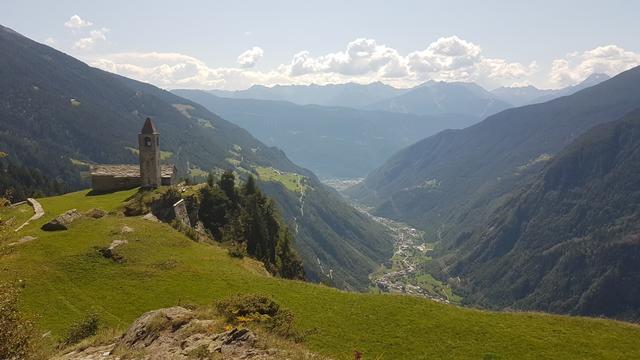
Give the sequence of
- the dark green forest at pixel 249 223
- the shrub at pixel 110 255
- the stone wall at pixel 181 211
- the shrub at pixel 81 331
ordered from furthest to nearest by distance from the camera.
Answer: the dark green forest at pixel 249 223, the stone wall at pixel 181 211, the shrub at pixel 110 255, the shrub at pixel 81 331

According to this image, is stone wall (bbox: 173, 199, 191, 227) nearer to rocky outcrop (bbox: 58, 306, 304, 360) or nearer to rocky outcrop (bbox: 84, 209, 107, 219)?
rocky outcrop (bbox: 84, 209, 107, 219)

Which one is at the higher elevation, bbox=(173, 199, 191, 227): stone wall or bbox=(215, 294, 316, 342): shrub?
bbox=(215, 294, 316, 342): shrub

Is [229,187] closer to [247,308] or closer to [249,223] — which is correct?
[249,223]

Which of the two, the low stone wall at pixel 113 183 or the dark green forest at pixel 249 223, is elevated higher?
the low stone wall at pixel 113 183

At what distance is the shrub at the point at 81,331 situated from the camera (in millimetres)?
28562

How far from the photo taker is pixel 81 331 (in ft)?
Answer: 94.2

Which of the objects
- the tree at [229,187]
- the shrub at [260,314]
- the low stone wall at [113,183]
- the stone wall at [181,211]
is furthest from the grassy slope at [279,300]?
the tree at [229,187]

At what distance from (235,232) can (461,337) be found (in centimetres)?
4941

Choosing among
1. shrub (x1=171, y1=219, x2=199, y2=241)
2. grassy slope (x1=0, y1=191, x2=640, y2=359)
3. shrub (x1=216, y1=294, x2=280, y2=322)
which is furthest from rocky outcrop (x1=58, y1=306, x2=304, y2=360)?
shrub (x1=171, y1=219, x2=199, y2=241)

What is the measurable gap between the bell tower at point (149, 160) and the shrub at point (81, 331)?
52.6 meters

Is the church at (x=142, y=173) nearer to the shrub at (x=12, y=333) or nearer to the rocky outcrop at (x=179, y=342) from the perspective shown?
the shrub at (x=12, y=333)

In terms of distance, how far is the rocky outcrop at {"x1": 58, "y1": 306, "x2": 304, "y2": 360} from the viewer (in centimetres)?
2094

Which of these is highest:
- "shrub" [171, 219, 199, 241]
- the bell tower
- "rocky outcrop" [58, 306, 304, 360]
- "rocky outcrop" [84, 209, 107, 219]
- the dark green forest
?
the bell tower

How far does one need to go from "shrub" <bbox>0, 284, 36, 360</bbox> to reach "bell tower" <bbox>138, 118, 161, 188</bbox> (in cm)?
5673
